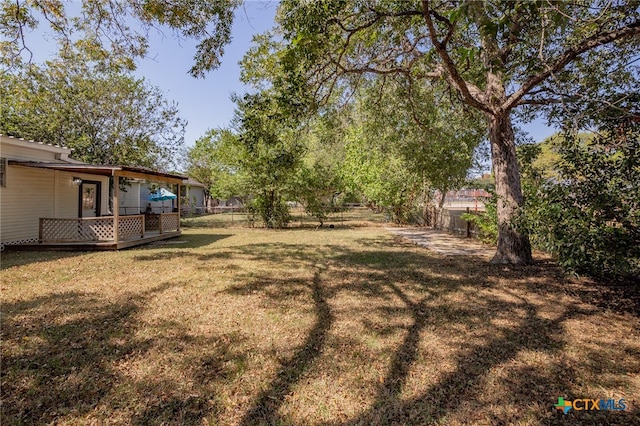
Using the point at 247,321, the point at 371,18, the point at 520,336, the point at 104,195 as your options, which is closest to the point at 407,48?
the point at 371,18

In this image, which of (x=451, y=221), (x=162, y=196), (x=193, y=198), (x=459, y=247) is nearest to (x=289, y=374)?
(x=459, y=247)

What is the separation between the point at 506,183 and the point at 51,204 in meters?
15.0

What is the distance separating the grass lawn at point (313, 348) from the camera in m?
2.60

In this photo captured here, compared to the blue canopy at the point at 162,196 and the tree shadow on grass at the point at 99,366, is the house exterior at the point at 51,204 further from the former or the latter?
the blue canopy at the point at 162,196

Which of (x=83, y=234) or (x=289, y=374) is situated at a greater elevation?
(x=83, y=234)

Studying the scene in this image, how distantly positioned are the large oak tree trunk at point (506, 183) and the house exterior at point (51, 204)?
10.8 meters

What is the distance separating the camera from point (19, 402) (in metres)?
2.65

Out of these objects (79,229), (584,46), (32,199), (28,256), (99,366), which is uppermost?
(584,46)

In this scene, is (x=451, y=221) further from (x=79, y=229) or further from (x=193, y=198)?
(x=193, y=198)

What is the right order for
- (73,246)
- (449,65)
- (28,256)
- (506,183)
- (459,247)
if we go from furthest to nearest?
(459,247)
(73,246)
(28,256)
(506,183)
(449,65)

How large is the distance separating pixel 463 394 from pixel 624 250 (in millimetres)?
3345

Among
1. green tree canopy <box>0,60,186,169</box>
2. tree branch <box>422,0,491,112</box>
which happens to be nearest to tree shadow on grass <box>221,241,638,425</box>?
tree branch <box>422,0,491,112</box>

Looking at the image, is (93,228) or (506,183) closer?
(506,183)

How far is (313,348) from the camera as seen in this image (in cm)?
363
